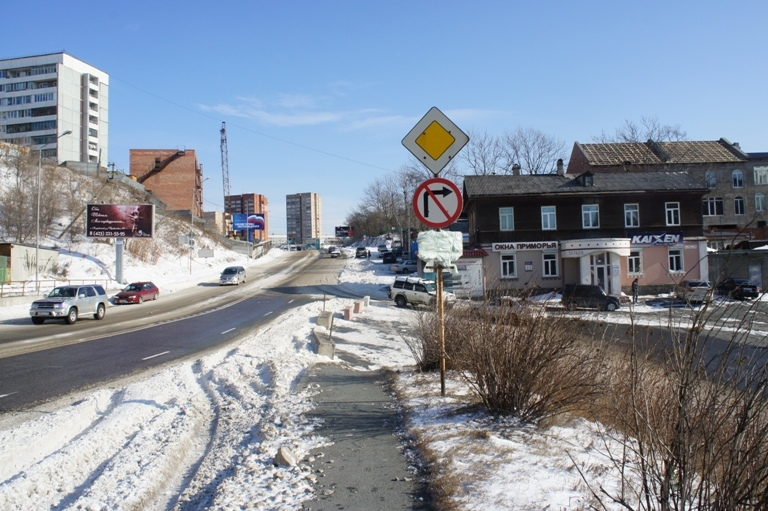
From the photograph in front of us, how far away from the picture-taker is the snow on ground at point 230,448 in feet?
13.7

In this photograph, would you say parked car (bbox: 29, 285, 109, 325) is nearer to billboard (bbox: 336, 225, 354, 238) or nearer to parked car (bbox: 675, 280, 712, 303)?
parked car (bbox: 675, 280, 712, 303)

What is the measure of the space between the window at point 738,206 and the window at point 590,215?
3236 centimetres

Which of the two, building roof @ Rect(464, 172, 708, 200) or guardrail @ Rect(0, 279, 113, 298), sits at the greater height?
building roof @ Rect(464, 172, 708, 200)

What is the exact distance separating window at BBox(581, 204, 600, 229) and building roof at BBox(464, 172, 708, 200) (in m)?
1.20

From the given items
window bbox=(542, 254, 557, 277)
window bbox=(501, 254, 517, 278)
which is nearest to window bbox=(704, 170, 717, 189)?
window bbox=(542, 254, 557, 277)

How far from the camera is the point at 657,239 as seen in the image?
41812mm

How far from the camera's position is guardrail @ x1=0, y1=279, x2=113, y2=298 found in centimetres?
3359

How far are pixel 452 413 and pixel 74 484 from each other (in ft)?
Answer: 12.0

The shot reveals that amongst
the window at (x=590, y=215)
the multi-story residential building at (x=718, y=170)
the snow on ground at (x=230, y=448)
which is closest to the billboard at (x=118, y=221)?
the window at (x=590, y=215)

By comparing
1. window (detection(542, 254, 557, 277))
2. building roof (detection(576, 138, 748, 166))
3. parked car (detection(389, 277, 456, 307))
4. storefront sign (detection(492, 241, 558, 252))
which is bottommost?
parked car (detection(389, 277, 456, 307))

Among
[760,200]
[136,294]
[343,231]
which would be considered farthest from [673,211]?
[343,231]

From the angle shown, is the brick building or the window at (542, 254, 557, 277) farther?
the brick building

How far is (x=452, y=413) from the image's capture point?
6.06 meters

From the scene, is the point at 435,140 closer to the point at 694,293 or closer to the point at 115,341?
the point at 694,293
